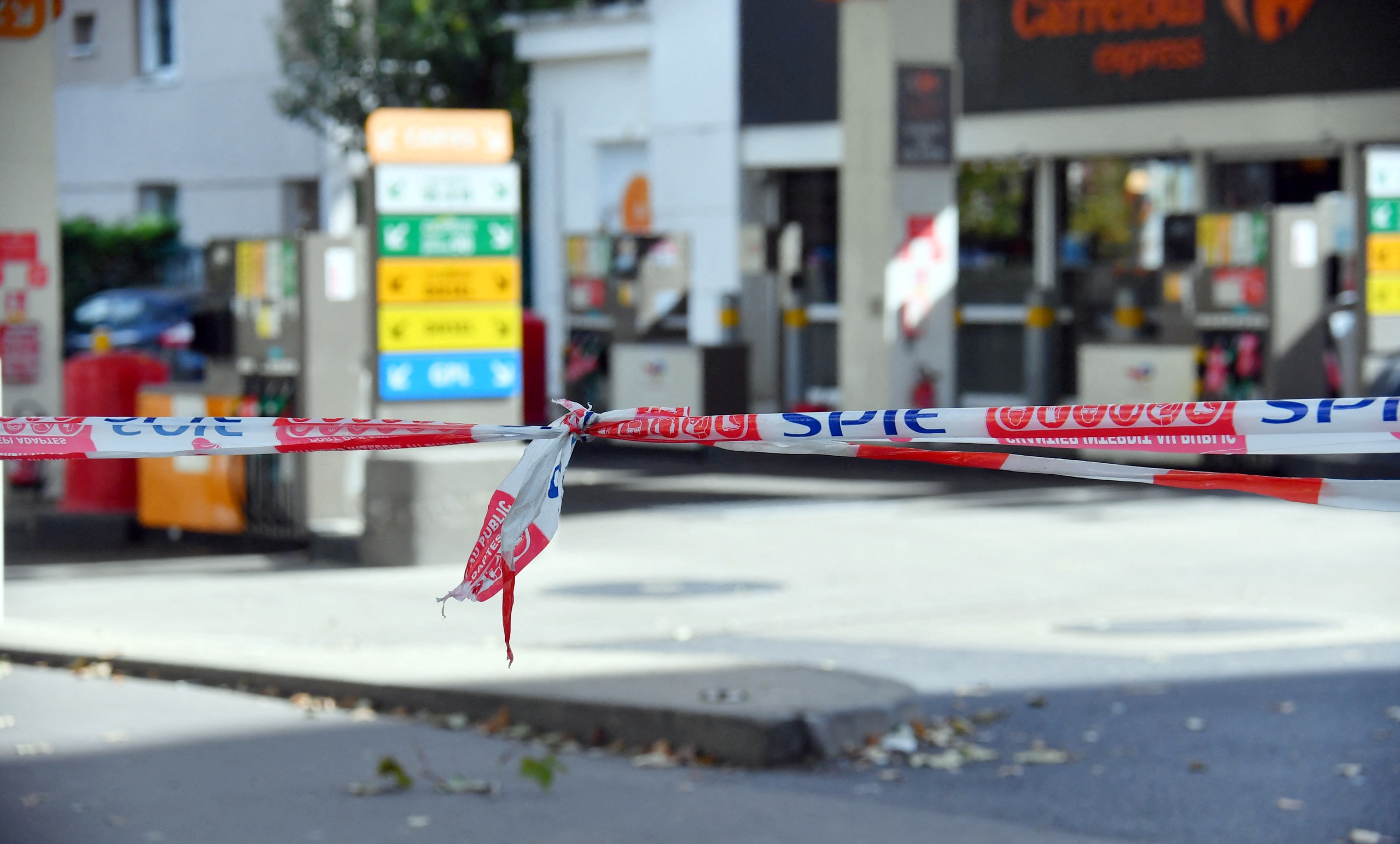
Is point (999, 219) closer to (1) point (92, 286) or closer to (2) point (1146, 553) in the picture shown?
(2) point (1146, 553)

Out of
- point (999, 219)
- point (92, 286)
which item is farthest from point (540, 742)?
point (92, 286)

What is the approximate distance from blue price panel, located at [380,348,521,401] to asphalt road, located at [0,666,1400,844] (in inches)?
167

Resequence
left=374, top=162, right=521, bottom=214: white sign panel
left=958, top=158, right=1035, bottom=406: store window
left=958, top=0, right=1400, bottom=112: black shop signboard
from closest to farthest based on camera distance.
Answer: left=374, top=162, right=521, bottom=214: white sign panel < left=958, top=0, right=1400, bottom=112: black shop signboard < left=958, top=158, right=1035, bottom=406: store window

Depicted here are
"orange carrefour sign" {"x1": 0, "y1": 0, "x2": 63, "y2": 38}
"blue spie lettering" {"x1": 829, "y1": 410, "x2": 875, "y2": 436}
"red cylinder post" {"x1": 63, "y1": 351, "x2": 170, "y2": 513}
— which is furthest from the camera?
"red cylinder post" {"x1": 63, "y1": 351, "x2": 170, "y2": 513}

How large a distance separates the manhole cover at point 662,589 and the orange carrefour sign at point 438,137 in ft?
9.50

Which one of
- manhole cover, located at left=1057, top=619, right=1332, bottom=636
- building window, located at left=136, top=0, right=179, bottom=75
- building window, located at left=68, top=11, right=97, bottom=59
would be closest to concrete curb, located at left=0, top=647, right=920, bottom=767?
manhole cover, located at left=1057, top=619, right=1332, bottom=636

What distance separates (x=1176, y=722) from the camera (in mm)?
7656

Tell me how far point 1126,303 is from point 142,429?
50.2 ft

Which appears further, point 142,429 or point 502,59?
point 502,59

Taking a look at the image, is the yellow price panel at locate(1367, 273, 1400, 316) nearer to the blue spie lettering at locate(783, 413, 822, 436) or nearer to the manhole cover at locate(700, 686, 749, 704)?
the manhole cover at locate(700, 686, 749, 704)

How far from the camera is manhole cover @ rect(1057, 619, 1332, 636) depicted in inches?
376

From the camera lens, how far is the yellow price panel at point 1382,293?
53.7ft

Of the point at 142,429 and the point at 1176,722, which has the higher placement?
the point at 142,429

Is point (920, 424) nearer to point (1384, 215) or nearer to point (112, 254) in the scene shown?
point (1384, 215)
